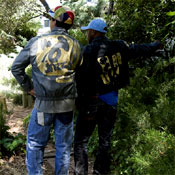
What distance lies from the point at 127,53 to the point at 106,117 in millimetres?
862

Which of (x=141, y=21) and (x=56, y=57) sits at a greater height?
(x=141, y=21)

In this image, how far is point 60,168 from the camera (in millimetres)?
2758

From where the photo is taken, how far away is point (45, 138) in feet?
8.56

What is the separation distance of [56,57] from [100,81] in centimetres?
70

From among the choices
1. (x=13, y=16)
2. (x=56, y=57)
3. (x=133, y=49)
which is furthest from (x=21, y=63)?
(x=13, y=16)

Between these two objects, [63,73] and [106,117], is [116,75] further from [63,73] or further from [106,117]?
[63,73]

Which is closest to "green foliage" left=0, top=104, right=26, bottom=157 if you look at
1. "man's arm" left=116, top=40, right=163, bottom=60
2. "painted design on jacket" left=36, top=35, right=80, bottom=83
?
"painted design on jacket" left=36, top=35, right=80, bottom=83

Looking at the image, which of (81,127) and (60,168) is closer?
(60,168)

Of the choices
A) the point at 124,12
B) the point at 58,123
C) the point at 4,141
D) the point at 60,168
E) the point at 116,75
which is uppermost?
the point at 124,12

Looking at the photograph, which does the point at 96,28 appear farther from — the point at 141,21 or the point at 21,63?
the point at 141,21

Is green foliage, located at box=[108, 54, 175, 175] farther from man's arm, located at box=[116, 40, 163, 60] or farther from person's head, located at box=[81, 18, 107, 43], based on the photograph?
person's head, located at box=[81, 18, 107, 43]

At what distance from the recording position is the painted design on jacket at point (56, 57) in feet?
7.94

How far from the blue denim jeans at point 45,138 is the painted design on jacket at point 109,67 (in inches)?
24.5

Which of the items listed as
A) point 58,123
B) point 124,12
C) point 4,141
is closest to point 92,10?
point 124,12
